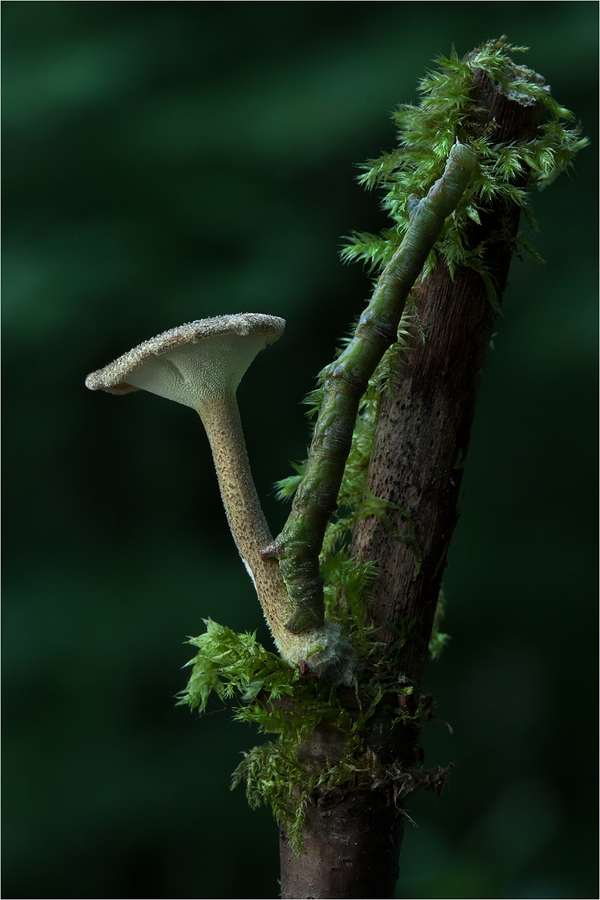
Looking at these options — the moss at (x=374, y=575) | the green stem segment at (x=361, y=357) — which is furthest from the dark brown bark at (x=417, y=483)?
the green stem segment at (x=361, y=357)

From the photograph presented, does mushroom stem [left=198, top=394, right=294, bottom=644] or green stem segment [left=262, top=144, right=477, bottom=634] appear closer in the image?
green stem segment [left=262, top=144, right=477, bottom=634]

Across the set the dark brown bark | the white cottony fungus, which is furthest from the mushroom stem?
the dark brown bark

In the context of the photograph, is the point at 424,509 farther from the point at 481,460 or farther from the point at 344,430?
the point at 481,460

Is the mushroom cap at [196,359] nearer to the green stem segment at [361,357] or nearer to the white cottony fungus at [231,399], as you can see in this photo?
the white cottony fungus at [231,399]

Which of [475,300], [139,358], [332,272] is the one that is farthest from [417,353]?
[332,272]

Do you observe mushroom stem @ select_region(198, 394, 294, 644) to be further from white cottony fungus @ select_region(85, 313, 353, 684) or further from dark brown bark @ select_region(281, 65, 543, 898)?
dark brown bark @ select_region(281, 65, 543, 898)

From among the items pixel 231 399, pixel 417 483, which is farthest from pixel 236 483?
pixel 417 483

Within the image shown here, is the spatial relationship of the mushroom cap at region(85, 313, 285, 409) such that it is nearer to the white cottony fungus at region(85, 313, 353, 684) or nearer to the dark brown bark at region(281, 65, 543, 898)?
the white cottony fungus at region(85, 313, 353, 684)

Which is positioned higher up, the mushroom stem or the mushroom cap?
the mushroom cap
